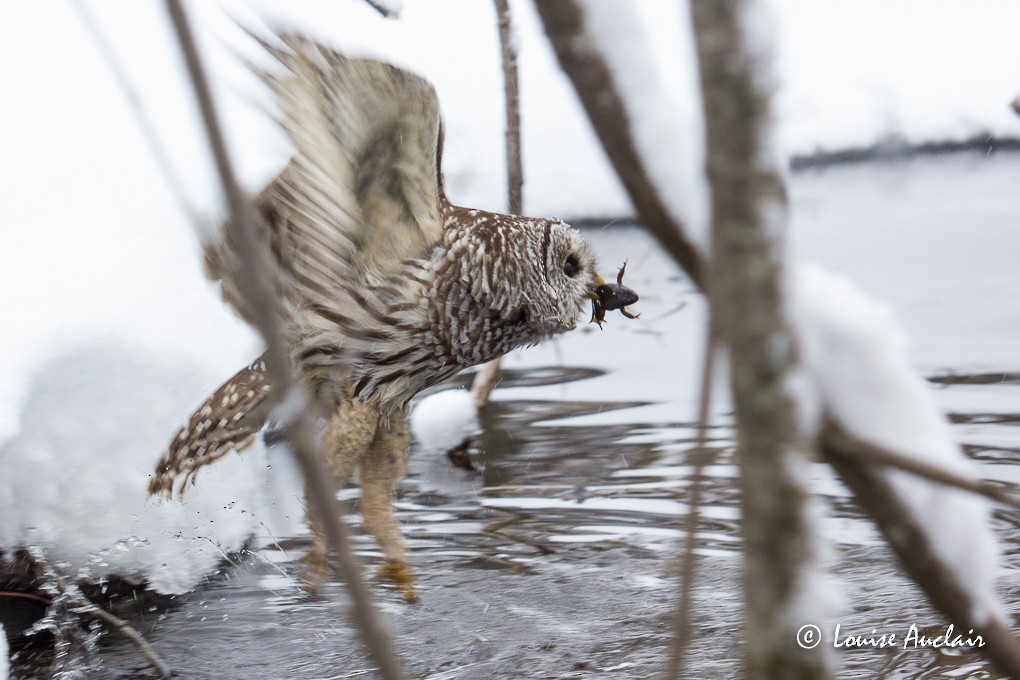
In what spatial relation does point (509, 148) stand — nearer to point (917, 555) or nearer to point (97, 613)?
point (97, 613)

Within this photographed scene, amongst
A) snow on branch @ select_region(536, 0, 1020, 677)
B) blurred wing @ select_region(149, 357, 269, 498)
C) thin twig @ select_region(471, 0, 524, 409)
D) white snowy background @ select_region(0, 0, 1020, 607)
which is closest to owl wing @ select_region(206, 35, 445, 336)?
white snowy background @ select_region(0, 0, 1020, 607)

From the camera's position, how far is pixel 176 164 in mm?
1502

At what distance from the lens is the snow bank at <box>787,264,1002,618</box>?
86 cm

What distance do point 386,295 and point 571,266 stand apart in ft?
2.77

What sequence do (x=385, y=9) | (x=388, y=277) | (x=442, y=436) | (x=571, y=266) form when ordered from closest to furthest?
(x=385, y=9) → (x=388, y=277) → (x=571, y=266) → (x=442, y=436)

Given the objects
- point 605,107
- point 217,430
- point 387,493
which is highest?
point 605,107

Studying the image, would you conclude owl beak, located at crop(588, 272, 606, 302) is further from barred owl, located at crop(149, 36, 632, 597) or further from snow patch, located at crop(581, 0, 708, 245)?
snow patch, located at crop(581, 0, 708, 245)

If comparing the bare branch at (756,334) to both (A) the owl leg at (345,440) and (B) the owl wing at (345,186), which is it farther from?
(A) the owl leg at (345,440)

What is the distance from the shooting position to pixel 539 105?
8.02 m

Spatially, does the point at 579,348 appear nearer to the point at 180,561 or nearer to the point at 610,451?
the point at 610,451

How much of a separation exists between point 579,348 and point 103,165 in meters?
2.50

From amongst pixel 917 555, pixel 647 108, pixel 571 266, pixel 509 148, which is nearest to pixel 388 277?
pixel 571 266

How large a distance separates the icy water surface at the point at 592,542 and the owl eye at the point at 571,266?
0.69 m

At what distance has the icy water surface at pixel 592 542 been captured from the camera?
9.07ft
